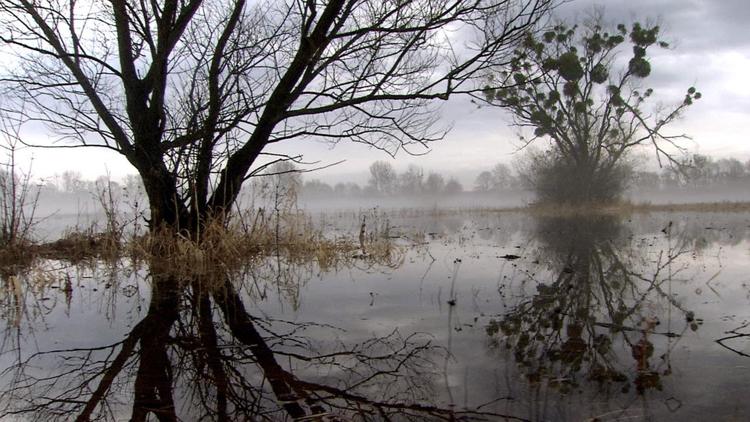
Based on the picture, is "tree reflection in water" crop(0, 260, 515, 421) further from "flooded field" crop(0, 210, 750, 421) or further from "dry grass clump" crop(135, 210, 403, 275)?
"dry grass clump" crop(135, 210, 403, 275)

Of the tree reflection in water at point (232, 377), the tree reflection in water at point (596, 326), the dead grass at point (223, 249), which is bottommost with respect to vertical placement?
the tree reflection in water at point (232, 377)

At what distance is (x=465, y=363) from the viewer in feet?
7.05

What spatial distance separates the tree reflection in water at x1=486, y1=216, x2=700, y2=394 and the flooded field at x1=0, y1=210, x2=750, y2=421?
14 millimetres

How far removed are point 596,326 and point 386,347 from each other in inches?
49.9

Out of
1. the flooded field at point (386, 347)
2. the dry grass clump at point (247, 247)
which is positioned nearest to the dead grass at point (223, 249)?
the dry grass clump at point (247, 247)

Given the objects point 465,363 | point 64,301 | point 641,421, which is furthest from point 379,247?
point 641,421

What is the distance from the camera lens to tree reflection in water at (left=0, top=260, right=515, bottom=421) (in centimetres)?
170

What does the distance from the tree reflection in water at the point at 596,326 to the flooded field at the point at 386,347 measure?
14 millimetres

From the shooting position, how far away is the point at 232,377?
6.57 ft

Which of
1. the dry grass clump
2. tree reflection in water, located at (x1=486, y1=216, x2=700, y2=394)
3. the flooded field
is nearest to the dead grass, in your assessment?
the dry grass clump

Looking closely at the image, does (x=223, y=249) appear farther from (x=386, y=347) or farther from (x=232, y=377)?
(x=232, y=377)

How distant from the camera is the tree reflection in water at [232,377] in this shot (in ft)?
5.58

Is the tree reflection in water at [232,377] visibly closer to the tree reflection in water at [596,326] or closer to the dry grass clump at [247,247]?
the tree reflection in water at [596,326]

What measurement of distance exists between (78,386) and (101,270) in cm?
433
